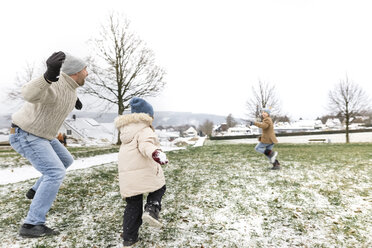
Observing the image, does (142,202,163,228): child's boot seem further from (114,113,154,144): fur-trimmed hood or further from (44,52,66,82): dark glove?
(44,52,66,82): dark glove

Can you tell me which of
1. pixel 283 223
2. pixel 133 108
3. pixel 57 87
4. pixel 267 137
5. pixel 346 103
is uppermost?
pixel 346 103

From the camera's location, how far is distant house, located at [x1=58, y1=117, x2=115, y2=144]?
53.0 metres

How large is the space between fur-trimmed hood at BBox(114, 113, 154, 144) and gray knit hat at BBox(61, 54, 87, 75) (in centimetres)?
87

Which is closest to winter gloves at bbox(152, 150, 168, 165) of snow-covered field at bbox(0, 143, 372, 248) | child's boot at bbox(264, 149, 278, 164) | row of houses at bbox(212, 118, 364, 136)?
snow-covered field at bbox(0, 143, 372, 248)

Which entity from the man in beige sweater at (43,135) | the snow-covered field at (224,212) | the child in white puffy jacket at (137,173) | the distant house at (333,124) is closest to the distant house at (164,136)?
the snow-covered field at (224,212)

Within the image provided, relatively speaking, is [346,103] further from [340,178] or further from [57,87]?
[57,87]

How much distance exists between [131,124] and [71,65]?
1.08 metres

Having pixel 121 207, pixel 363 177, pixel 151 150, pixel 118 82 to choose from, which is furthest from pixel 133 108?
pixel 118 82

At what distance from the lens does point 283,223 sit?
329cm

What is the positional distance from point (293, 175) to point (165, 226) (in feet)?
12.7

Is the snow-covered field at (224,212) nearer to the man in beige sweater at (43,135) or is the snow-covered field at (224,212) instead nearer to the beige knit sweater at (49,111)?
the man in beige sweater at (43,135)

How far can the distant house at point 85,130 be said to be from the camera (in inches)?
2087

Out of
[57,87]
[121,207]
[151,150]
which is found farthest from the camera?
[121,207]

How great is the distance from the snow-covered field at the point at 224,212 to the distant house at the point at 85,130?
155 ft
